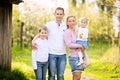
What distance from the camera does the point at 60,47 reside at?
25.9ft

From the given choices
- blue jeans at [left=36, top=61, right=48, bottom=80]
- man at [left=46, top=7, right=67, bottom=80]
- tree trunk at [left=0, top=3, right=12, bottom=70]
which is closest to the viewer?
man at [left=46, top=7, right=67, bottom=80]

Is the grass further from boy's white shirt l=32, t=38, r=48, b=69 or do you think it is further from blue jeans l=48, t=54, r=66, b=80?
blue jeans l=48, t=54, r=66, b=80

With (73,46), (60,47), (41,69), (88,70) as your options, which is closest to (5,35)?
(41,69)

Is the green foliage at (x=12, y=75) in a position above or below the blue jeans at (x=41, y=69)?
below

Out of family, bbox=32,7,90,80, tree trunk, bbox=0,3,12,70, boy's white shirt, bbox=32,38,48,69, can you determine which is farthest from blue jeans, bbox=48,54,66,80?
tree trunk, bbox=0,3,12,70

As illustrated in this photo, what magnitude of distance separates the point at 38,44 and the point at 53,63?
56cm

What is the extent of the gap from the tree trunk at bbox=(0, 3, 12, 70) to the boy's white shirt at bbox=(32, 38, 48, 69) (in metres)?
2.42

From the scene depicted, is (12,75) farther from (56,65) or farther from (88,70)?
(88,70)

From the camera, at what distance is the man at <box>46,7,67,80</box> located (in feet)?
25.9

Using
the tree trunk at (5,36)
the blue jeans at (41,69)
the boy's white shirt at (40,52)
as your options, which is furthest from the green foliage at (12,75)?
the boy's white shirt at (40,52)

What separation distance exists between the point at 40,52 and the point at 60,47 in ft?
1.79

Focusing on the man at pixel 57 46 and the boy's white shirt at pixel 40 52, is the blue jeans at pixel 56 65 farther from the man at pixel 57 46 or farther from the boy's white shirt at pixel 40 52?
the boy's white shirt at pixel 40 52

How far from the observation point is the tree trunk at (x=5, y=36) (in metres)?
10.5

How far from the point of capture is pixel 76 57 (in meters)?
7.66
